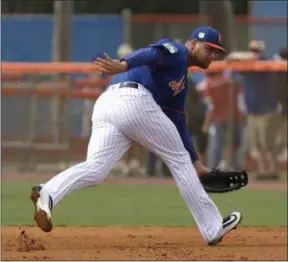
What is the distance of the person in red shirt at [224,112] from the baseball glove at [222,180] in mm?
7027

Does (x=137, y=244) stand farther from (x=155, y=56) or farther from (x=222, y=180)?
(x=155, y=56)

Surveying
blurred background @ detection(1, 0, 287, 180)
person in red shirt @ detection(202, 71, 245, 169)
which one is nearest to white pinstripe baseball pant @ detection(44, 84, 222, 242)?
blurred background @ detection(1, 0, 287, 180)

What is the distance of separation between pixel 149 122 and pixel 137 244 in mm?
1297

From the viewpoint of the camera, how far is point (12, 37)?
70.4 ft

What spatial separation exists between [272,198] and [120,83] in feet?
17.5

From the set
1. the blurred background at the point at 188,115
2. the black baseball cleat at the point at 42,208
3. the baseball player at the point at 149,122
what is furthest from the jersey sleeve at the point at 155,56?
the blurred background at the point at 188,115

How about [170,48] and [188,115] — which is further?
[188,115]

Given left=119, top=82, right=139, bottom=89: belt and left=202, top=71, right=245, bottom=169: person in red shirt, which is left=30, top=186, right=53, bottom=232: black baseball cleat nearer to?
left=119, top=82, right=139, bottom=89: belt

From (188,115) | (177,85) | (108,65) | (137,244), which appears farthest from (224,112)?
(108,65)

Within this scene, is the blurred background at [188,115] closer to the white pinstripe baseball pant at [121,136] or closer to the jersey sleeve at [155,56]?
the white pinstripe baseball pant at [121,136]

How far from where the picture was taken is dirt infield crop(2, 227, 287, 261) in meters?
7.59

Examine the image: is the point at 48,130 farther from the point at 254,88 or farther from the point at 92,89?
the point at 254,88

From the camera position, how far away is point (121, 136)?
7.60m

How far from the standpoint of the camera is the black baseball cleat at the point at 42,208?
23.3 feet
